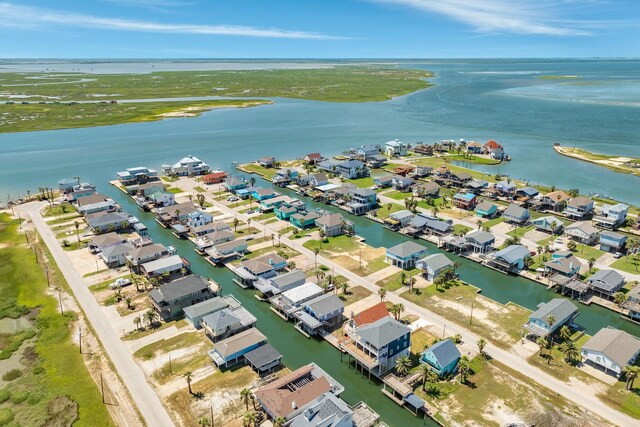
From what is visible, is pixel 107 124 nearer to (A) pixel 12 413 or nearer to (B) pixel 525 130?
(A) pixel 12 413

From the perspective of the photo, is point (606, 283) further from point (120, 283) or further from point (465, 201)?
point (120, 283)

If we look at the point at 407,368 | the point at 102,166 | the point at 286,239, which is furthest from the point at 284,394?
the point at 102,166

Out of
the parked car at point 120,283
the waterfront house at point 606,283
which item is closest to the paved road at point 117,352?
the parked car at point 120,283

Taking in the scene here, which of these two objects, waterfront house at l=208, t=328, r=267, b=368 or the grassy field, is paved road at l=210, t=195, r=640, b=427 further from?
the grassy field

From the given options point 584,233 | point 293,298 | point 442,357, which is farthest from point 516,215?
point 293,298

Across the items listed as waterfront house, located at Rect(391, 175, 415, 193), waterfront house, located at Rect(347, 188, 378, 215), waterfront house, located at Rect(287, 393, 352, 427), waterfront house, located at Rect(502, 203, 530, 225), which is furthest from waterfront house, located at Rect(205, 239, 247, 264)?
waterfront house, located at Rect(502, 203, 530, 225)

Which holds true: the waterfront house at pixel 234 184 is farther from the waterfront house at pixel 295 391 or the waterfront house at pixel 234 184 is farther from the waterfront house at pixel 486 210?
the waterfront house at pixel 295 391

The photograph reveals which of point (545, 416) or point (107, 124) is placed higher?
point (107, 124)
